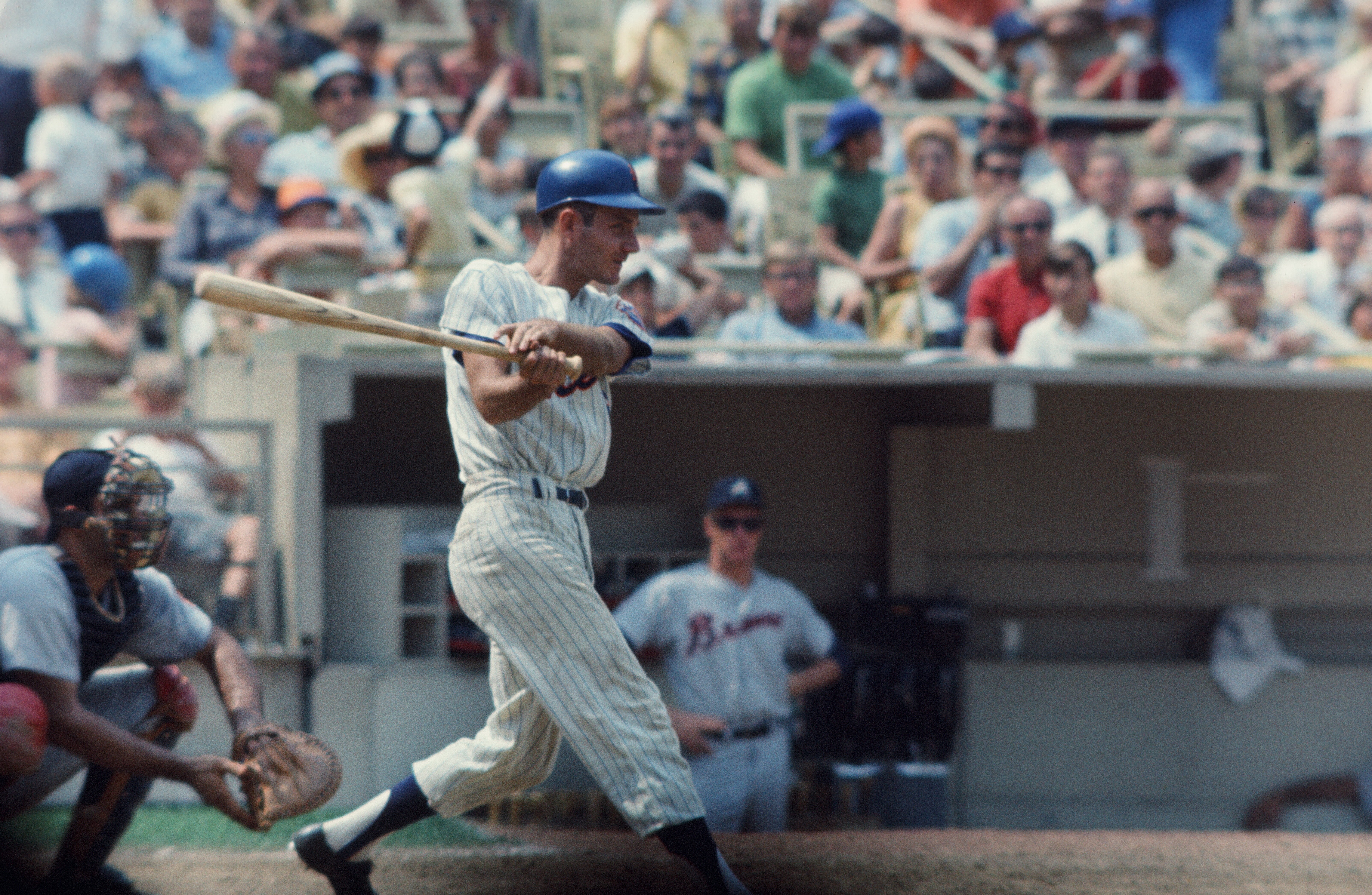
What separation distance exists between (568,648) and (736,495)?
2.39 m

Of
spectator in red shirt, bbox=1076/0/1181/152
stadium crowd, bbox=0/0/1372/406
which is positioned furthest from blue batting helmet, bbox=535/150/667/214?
spectator in red shirt, bbox=1076/0/1181/152

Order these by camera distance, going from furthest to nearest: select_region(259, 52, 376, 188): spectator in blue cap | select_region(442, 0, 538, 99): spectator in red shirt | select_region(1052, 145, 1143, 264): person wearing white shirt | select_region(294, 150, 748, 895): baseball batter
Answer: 1. select_region(442, 0, 538, 99): spectator in red shirt
2. select_region(259, 52, 376, 188): spectator in blue cap
3. select_region(1052, 145, 1143, 264): person wearing white shirt
4. select_region(294, 150, 748, 895): baseball batter

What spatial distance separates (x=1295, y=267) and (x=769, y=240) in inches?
93.0

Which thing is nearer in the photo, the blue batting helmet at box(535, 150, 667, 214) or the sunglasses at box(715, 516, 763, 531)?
the blue batting helmet at box(535, 150, 667, 214)

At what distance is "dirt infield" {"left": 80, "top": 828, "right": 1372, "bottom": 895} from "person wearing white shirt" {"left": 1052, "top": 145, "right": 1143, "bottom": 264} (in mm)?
A: 2988

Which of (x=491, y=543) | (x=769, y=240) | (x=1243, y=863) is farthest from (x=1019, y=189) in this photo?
(x=491, y=543)

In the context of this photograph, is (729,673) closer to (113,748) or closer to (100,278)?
(113,748)

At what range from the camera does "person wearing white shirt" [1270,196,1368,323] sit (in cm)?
695

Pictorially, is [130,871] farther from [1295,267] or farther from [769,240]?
[1295,267]

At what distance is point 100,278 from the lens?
6531mm

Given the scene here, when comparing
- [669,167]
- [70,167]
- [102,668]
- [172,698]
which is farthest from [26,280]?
[172,698]

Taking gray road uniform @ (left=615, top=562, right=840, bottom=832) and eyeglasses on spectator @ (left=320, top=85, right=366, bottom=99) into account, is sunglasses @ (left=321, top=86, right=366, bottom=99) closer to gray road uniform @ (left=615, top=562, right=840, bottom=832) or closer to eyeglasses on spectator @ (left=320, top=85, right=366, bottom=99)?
eyeglasses on spectator @ (left=320, top=85, right=366, bottom=99)

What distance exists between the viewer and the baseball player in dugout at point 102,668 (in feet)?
11.7

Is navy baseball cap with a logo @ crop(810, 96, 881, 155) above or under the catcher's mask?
above
